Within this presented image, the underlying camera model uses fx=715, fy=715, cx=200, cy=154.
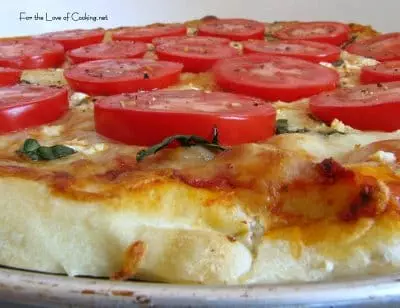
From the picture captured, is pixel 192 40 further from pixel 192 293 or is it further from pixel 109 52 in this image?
pixel 192 293

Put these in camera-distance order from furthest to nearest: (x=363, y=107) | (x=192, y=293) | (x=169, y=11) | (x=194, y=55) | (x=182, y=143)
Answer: (x=169, y=11) < (x=194, y=55) < (x=363, y=107) < (x=182, y=143) < (x=192, y=293)

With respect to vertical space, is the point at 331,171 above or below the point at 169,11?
above

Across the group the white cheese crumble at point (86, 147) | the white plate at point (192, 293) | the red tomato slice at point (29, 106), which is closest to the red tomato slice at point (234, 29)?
the red tomato slice at point (29, 106)

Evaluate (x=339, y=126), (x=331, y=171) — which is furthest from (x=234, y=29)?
(x=331, y=171)

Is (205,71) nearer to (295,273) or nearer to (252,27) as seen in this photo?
(252,27)

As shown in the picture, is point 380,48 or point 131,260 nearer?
point 131,260

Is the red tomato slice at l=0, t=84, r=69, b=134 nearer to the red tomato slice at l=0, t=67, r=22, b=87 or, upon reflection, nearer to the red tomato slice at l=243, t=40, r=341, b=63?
the red tomato slice at l=0, t=67, r=22, b=87
